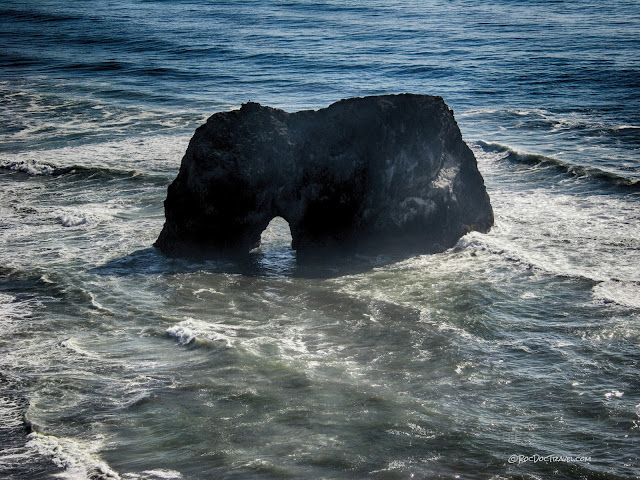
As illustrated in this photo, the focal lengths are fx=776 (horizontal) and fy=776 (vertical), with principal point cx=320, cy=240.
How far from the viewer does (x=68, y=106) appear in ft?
97.9

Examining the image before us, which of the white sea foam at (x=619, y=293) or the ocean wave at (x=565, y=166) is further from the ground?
the ocean wave at (x=565, y=166)

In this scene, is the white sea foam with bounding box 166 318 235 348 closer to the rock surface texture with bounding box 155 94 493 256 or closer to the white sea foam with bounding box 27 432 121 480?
the white sea foam with bounding box 27 432 121 480

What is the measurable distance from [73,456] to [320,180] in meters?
7.05

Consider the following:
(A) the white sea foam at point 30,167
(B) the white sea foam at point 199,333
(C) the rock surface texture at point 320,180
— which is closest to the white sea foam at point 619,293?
(C) the rock surface texture at point 320,180

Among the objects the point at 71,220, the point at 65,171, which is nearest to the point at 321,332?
the point at 71,220

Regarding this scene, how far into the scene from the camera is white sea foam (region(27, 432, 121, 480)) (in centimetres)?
723

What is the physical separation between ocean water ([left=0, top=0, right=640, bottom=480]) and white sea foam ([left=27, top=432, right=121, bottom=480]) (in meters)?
0.02

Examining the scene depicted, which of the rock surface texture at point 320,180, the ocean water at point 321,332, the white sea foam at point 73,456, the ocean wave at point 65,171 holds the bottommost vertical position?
the white sea foam at point 73,456

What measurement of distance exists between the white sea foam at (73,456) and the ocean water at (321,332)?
24mm

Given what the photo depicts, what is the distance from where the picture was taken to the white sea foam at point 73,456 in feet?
23.7

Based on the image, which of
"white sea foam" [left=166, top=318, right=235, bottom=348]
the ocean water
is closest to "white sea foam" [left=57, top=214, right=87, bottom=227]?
the ocean water

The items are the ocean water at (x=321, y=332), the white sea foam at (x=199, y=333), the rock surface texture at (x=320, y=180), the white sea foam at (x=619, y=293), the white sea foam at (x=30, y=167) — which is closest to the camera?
the ocean water at (x=321, y=332)

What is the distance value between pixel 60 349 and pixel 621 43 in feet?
110

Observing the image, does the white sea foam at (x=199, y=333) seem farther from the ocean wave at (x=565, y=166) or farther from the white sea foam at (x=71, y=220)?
the ocean wave at (x=565, y=166)
